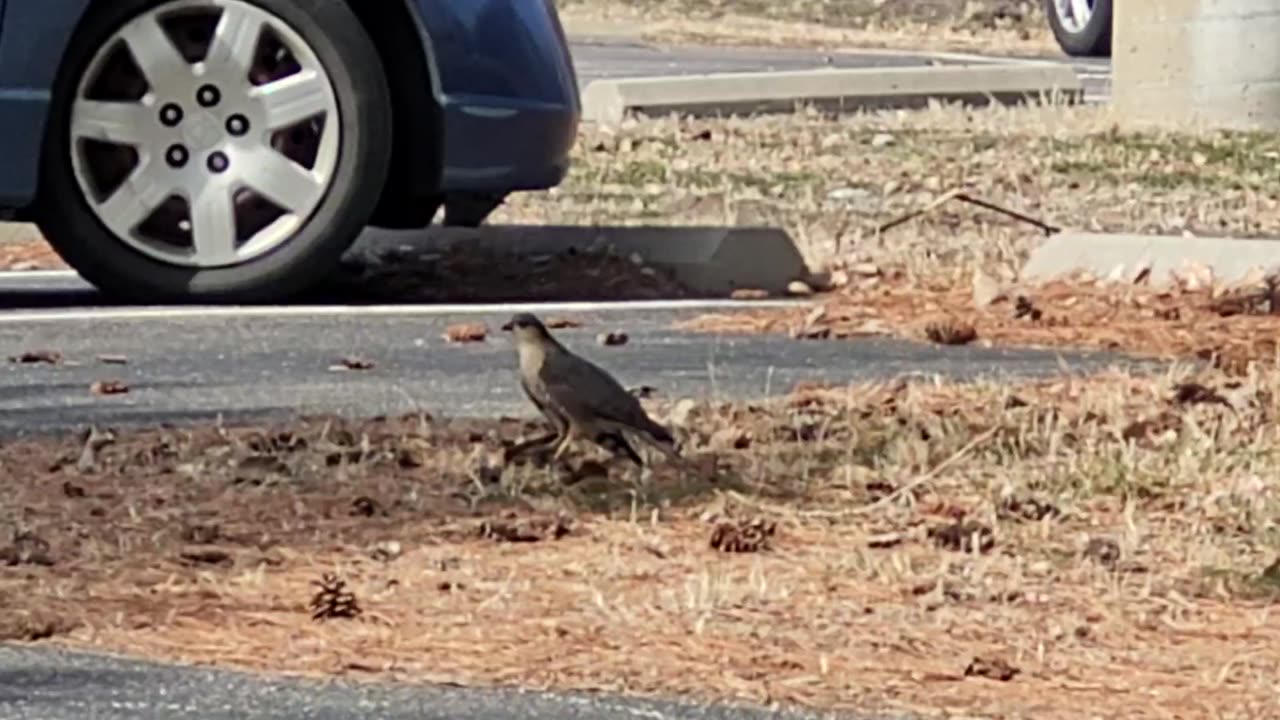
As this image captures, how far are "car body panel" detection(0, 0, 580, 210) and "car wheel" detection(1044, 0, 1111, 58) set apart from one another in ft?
37.7

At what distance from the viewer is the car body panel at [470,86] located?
7180 mm

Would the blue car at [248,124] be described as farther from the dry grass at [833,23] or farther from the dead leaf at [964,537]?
the dry grass at [833,23]

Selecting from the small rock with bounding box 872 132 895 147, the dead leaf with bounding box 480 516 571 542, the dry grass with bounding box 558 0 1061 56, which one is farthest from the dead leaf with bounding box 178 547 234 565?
the dry grass with bounding box 558 0 1061 56

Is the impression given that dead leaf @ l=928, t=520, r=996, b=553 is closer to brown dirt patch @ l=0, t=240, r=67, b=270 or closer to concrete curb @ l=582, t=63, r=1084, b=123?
A: brown dirt patch @ l=0, t=240, r=67, b=270

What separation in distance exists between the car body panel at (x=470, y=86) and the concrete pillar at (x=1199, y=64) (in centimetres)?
507

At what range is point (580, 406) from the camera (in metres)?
4.85

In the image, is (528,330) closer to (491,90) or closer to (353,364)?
(353,364)

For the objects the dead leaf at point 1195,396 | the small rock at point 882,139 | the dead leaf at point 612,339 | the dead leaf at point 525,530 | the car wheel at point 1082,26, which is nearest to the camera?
the dead leaf at point 525,530

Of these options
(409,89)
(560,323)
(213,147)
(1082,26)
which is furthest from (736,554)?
(1082,26)

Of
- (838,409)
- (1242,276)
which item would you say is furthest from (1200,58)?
(838,409)

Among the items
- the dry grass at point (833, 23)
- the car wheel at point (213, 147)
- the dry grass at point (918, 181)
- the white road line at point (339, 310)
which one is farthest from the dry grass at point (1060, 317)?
the dry grass at point (833, 23)

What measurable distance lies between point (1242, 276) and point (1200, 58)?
495 cm

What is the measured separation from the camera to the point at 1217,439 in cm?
522

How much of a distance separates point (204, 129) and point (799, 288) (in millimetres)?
1622
